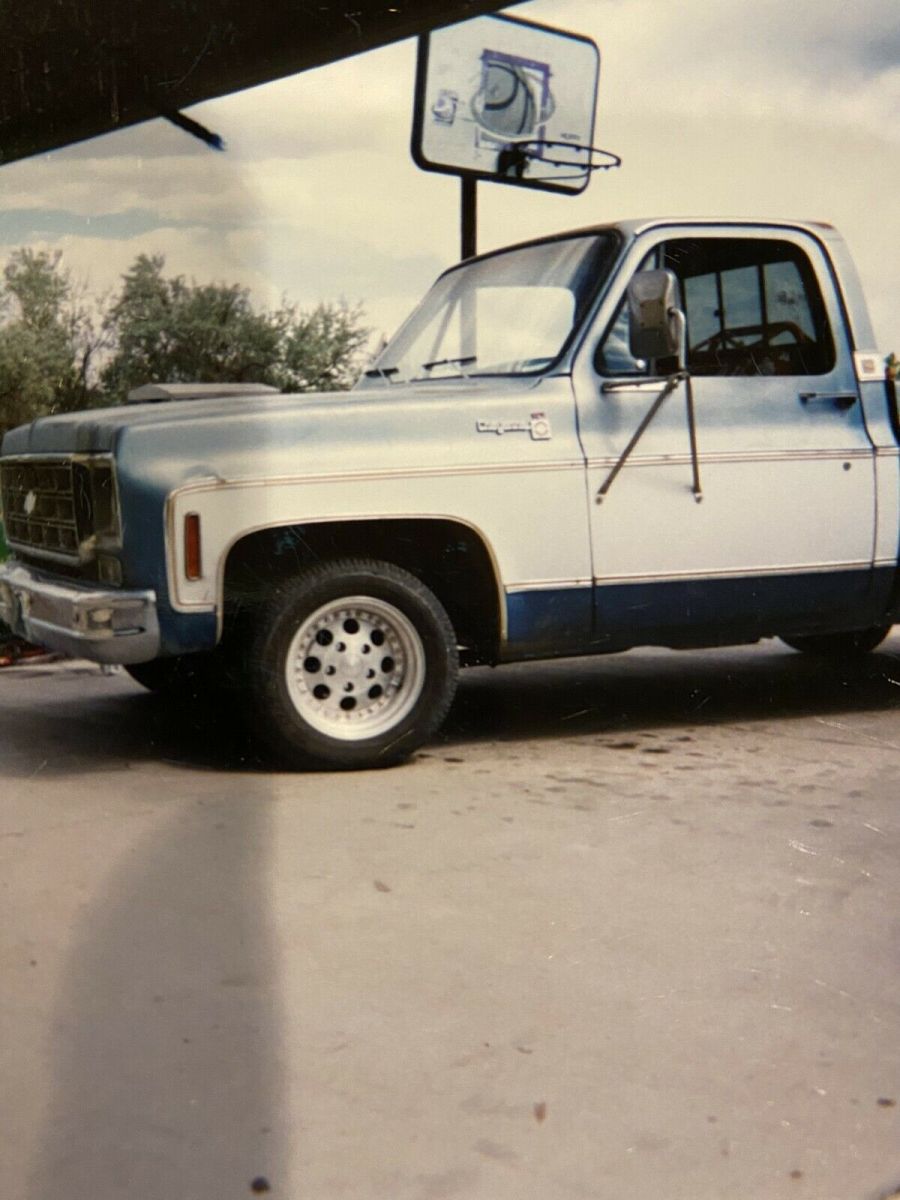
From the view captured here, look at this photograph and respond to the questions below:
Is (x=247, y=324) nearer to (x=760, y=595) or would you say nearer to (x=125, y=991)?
(x=760, y=595)

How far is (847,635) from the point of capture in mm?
8016

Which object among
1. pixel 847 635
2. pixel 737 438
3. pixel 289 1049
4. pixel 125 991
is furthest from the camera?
pixel 847 635

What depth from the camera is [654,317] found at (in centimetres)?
560

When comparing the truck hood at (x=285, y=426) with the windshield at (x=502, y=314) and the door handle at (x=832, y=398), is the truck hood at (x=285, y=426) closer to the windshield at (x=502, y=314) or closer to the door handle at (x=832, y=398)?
the windshield at (x=502, y=314)

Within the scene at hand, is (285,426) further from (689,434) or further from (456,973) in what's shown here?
(456,973)

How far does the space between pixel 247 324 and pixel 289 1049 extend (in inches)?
336

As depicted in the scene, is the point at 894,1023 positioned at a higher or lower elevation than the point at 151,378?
lower

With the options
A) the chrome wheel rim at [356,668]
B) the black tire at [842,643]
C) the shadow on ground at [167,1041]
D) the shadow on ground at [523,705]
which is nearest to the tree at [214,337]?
the shadow on ground at [523,705]

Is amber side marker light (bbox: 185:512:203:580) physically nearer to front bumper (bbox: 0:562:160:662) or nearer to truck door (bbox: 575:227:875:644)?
front bumper (bbox: 0:562:160:662)

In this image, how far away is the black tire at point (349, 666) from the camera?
537cm

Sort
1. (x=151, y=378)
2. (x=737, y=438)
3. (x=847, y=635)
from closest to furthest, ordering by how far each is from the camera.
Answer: (x=737, y=438)
(x=847, y=635)
(x=151, y=378)

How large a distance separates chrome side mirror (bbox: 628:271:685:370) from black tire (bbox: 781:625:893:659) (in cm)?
271

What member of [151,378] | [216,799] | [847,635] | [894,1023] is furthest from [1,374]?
[894,1023]

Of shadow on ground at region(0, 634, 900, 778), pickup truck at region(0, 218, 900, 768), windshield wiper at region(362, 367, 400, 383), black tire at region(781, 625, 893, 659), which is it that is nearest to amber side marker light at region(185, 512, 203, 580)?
pickup truck at region(0, 218, 900, 768)
